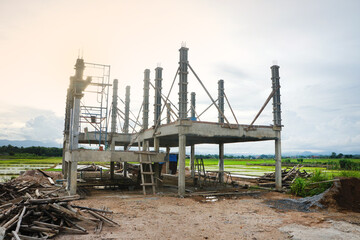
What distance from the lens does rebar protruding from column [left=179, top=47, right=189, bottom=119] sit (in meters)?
16.4

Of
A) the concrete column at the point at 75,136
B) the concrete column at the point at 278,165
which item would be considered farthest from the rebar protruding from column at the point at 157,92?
the concrete column at the point at 278,165

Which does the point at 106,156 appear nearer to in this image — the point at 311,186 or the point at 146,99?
the point at 146,99

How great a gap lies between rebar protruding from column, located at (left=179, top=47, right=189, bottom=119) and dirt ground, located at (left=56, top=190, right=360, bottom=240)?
5488mm

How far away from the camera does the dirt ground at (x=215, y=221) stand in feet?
28.0

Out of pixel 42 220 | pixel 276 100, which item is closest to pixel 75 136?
pixel 42 220

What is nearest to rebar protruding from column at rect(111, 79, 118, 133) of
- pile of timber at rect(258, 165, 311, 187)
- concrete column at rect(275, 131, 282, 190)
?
pile of timber at rect(258, 165, 311, 187)

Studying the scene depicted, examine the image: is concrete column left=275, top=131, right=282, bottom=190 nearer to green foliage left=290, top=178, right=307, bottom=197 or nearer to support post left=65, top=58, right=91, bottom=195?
green foliage left=290, top=178, right=307, bottom=197

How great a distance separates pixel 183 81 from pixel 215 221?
9.30m

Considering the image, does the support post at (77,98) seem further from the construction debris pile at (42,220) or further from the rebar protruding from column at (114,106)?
A: the rebar protruding from column at (114,106)

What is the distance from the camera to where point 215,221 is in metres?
10.3

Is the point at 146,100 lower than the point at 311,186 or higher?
higher

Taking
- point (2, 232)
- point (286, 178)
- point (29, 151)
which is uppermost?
point (2, 232)

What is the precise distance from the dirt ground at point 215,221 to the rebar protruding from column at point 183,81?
18.0 feet

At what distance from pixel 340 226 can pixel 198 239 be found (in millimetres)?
5690
